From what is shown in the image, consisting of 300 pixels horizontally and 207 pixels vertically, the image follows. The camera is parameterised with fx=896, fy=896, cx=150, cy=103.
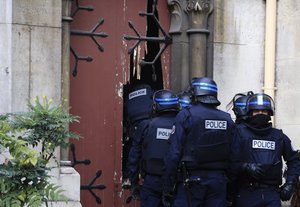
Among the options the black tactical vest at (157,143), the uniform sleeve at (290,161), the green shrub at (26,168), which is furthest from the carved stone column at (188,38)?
the green shrub at (26,168)

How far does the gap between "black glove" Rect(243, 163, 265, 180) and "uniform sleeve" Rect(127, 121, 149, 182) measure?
5.03ft

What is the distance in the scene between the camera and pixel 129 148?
11.3 meters

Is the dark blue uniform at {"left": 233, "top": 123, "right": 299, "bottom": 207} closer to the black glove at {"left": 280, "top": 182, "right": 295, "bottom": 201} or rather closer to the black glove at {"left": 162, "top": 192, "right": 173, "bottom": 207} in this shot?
the black glove at {"left": 280, "top": 182, "right": 295, "bottom": 201}

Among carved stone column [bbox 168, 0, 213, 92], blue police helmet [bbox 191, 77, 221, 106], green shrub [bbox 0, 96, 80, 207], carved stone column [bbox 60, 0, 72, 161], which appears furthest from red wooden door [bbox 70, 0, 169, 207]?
green shrub [bbox 0, 96, 80, 207]

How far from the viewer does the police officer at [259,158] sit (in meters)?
9.27

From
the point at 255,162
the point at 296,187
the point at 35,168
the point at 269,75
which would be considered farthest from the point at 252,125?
the point at 35,168

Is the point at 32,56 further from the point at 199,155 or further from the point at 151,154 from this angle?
the point at 199,155

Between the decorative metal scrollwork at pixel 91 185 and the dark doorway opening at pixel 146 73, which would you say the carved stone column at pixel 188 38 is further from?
the decorative metal scrollwork at pixel 91 185

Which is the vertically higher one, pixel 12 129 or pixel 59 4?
pixel 59 4

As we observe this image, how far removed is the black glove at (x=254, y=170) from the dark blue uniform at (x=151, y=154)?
3.63 ft

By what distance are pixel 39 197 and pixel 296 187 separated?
412cm

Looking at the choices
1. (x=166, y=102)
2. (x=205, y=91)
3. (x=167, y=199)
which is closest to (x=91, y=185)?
(x=166, y=102)

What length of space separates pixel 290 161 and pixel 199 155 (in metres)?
1.18

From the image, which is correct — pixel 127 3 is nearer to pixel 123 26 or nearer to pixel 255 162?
pixel 123 26
